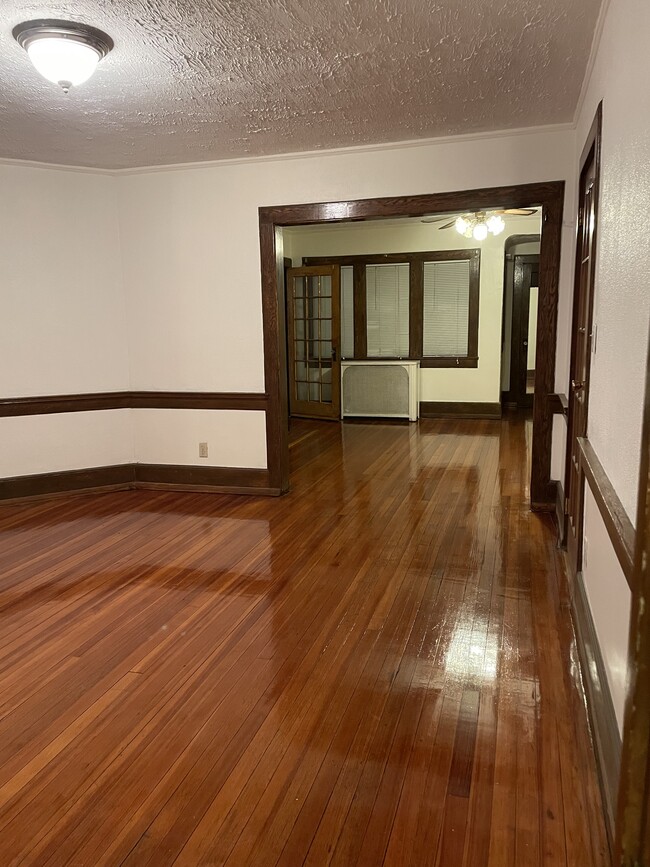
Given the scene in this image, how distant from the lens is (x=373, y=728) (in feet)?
6.70

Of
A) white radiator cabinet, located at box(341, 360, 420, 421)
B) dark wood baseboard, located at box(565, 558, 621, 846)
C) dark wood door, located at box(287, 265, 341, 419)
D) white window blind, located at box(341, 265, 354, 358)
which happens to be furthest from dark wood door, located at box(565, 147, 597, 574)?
white window blind, located at box(341, 265, 354, 358)

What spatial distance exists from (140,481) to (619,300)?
4.21m

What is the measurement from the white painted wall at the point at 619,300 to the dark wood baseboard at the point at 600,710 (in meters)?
0.07

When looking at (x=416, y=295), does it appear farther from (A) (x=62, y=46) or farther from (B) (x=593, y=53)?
(A) (x=62, y=46)

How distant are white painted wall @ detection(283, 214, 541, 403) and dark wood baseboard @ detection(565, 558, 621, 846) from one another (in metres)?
6.02

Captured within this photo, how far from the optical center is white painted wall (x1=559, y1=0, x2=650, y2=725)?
1608 mm

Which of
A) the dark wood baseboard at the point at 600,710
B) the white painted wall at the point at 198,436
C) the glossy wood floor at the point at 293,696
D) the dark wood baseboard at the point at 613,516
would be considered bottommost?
the glossy wood floor at the point at 293,696

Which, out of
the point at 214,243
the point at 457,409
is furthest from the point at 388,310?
the point at 214,243

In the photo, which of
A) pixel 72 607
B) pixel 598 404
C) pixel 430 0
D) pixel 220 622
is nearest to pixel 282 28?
pixel 430 0

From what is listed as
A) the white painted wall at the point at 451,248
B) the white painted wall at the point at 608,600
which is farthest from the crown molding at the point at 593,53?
the white painted wall at the point at 451,248

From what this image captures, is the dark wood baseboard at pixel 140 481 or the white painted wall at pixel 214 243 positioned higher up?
the white painted wall at pixel 214 243

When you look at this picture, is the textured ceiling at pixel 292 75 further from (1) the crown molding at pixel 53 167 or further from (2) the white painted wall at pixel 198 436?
(2) the white painted wall at pixel 198 436

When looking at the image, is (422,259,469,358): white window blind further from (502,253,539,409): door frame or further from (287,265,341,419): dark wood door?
(287,265,341,419): dark wood door

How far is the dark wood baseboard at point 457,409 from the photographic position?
8461 millimetres
